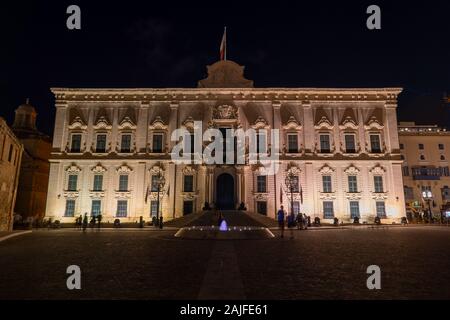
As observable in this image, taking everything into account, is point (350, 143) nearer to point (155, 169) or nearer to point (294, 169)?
point (294, 169)

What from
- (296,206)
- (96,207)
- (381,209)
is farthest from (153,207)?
(381,209)

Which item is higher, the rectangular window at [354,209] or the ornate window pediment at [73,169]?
the ornate window pediment at [73,169]

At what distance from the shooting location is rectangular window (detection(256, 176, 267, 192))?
34.0 meters

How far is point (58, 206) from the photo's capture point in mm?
33625

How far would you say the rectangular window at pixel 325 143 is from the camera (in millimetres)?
35031

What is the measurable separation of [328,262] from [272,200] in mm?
24455

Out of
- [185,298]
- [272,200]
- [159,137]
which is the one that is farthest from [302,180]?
[185,298]

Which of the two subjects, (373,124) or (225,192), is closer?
(225,192)

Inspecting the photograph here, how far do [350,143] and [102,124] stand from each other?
28135 mm

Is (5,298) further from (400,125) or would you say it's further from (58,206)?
(400,125)

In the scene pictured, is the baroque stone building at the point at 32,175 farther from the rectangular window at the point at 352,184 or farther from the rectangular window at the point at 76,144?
the rectangular window at the point at 352,184

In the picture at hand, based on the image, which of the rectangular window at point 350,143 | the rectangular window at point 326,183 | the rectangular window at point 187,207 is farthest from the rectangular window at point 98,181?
the rectangular window at point 350,143

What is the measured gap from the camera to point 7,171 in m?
24.4

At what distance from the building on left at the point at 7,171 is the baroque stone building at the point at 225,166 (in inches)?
316
